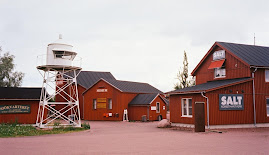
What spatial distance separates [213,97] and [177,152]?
12442mm

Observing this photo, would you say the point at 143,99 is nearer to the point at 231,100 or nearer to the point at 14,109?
the point at 231,100

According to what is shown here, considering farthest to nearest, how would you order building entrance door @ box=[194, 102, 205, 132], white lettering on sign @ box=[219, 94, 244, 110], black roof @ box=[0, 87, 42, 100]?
black roof @ box=[0, 87, 42, 100]
white lettering on sign @ box=[219, 94, 244, 110]
building entrance door @ box=[194, 102, 205, 132]

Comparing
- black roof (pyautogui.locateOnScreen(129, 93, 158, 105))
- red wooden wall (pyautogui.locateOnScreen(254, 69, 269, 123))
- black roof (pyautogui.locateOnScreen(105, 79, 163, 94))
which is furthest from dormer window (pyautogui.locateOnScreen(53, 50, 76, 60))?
red wooden wall (pyautogui.locateOnScreen(254, 69, 269, 123))

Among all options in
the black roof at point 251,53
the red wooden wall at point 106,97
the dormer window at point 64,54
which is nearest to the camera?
the dormer window at point 64,54

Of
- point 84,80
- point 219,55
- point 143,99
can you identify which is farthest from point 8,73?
point 219,55

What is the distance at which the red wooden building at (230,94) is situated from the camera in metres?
24.7

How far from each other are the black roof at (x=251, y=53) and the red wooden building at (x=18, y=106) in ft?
61.8

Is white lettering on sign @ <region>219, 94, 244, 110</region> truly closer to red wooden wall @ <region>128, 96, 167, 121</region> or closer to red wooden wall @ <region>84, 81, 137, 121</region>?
red wooden wall @ <region>128, 96, 167, 121</region>

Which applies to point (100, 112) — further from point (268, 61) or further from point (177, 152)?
point (177, 152)

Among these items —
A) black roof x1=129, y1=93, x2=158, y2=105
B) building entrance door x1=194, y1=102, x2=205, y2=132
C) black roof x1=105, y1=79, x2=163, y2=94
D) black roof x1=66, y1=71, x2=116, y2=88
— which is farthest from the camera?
black roof x1=66, y1=71, x2=116, y2=88

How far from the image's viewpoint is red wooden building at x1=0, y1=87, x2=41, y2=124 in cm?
2889

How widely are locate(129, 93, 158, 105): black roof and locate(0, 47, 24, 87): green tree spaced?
909 inches

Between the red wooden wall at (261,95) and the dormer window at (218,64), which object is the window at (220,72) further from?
the red wooden wall at (261,95)

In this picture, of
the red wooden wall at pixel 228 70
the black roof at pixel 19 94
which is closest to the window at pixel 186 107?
the red wooden wall at pixel 228 70
